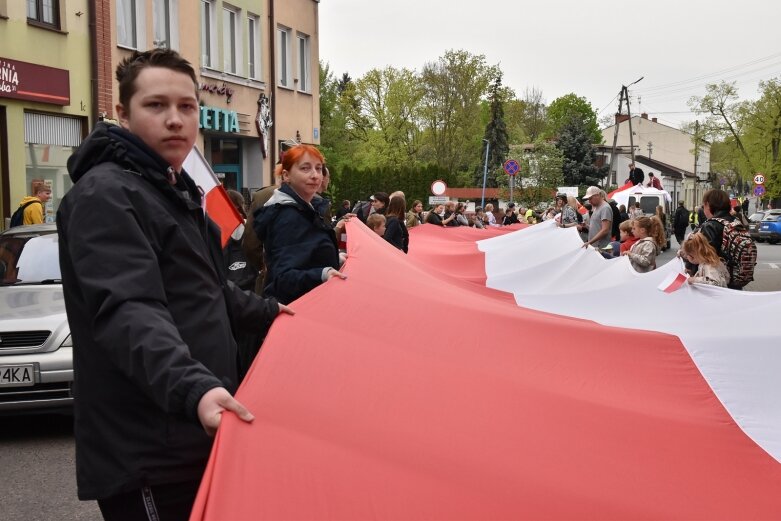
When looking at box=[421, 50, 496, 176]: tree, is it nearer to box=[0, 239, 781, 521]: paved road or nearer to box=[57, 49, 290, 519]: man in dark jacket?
box=[0, 239, 781, 521]: paved road

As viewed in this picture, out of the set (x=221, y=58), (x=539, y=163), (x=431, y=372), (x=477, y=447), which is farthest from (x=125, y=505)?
(x=539, y=163)

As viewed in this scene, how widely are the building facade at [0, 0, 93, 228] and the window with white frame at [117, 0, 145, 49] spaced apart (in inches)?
63.9

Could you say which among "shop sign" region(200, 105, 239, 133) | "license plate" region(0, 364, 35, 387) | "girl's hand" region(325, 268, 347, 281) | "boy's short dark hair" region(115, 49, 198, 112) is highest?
"shop sign" region(200, 105, 239, 133)


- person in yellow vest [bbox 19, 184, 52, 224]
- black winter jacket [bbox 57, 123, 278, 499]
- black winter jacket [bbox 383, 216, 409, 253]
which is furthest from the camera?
person in yellow vest [bbox 19, 184, 52, 224]

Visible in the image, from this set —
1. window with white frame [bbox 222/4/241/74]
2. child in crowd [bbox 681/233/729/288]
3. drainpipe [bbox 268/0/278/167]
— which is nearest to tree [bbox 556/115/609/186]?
drainpipe [bbox 268/0/278/167]

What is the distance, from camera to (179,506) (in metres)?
2.49

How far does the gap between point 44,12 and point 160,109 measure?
17.7 m

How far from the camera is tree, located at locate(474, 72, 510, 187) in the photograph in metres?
92.4

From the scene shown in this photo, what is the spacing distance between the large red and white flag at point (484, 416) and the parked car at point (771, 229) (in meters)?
47.3

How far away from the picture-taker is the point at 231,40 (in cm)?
2662

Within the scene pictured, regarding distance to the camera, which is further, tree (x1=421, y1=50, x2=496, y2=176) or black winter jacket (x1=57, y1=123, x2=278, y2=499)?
tree (x1=421, y1=50, x2=496, y2=176)

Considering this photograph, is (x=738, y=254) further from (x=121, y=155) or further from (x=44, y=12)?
(x=44, y=12)

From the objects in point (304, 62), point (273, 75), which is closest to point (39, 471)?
point (273, 75)

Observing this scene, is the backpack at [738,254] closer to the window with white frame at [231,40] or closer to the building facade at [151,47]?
the building facade at [151,47]
